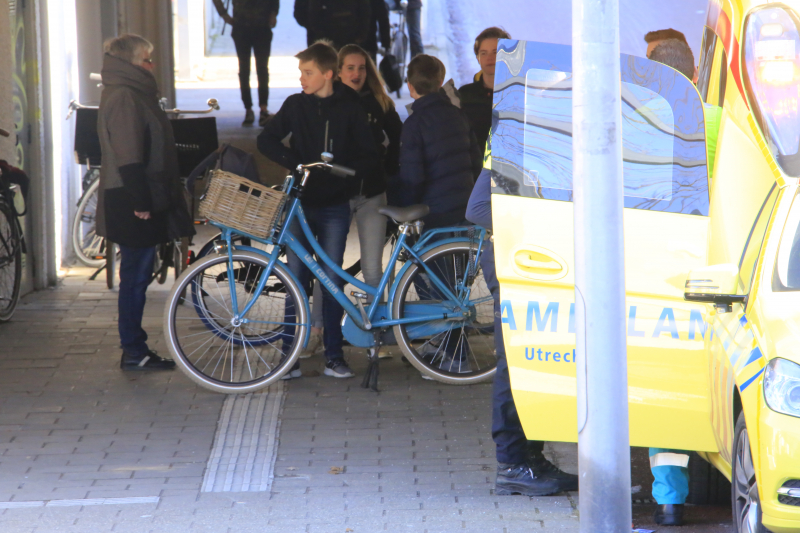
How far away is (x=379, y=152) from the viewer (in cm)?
655

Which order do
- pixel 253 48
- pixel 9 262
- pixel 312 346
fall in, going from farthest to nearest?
1. pixel 253 48
2. pixel 9 262
3. pixel 312 346

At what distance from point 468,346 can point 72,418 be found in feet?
7.47

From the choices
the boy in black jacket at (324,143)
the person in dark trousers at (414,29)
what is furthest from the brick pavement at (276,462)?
the person in dark trousers at (414,29)

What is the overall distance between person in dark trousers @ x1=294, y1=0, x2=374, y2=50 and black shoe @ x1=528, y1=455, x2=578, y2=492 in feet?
29.4

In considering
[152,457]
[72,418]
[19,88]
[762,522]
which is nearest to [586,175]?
[762,522]

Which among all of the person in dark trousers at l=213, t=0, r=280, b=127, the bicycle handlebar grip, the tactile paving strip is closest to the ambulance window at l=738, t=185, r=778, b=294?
the tactile paving strip

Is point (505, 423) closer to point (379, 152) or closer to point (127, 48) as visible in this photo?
point (379, 152)

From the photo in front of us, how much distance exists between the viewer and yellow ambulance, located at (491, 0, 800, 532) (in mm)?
3848

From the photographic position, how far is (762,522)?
3254 mm

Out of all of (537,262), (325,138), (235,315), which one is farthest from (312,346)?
(537,262)

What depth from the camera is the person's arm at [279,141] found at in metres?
6.15

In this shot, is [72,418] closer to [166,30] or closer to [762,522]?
[762,522]

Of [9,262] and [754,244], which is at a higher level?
[754,244]

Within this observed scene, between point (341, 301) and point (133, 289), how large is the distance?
1.35 m
